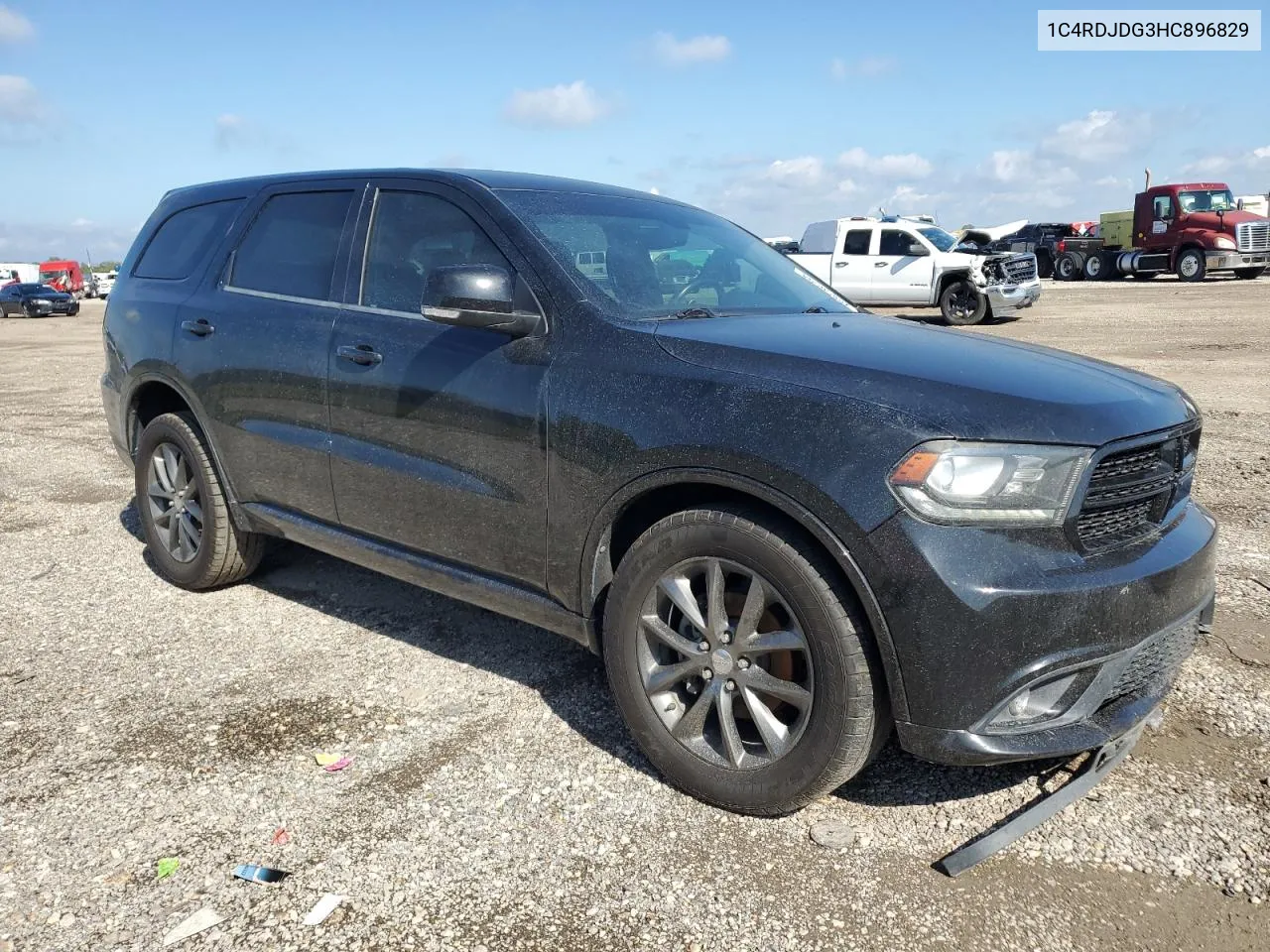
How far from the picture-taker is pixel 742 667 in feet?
8.72

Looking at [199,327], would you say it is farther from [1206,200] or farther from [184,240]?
[1206,200]

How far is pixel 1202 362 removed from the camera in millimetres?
11977

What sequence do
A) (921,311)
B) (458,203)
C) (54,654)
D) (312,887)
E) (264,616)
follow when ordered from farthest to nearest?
(921,311)
(264,616)
(54,654)
(458,203)
(312,887)

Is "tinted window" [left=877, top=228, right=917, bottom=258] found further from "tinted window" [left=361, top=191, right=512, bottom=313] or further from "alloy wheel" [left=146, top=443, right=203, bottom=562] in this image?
"tinted window" [left=361, top=191, right=512, bottom=313]

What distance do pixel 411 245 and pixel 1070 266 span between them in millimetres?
35757

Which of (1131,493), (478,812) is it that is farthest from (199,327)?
(1131,493)

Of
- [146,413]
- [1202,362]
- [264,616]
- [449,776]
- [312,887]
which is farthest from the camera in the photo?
[1202,362]

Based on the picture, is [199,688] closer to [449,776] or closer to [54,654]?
[54,654]

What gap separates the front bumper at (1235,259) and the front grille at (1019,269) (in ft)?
40.4

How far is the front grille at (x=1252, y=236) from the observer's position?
2750cm

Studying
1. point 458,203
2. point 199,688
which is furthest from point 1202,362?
point 199,688

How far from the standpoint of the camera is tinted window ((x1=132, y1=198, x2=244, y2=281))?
176 inches

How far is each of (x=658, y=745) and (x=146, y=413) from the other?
340cm

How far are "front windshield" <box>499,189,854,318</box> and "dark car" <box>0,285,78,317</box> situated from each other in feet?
134
